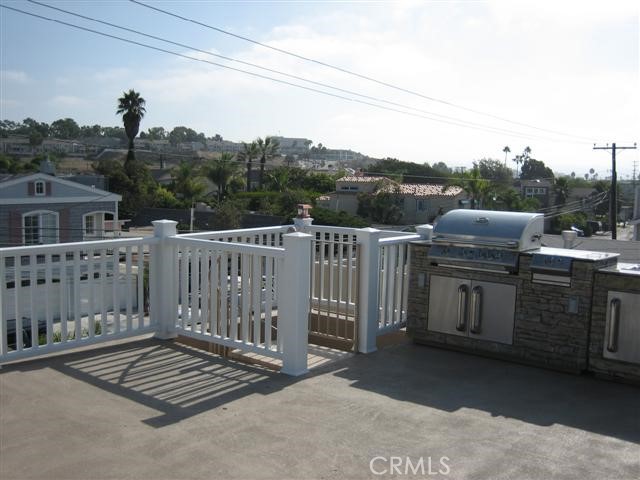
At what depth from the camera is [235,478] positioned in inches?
133

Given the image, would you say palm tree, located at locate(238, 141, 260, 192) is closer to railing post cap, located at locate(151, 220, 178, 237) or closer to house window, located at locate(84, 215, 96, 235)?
house window, located at locate(84, 215, 96, 235)

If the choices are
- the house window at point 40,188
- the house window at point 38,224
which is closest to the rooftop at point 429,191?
the house window at point 38,224

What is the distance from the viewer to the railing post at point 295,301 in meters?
5.12

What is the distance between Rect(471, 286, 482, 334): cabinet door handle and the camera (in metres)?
5.80

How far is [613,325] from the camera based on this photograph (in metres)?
5.06

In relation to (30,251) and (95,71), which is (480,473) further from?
(95,71)

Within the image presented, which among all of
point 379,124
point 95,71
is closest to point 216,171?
point 379,124

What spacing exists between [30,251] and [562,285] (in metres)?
4.51

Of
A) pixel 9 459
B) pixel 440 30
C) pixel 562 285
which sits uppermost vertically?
pixel 440 30

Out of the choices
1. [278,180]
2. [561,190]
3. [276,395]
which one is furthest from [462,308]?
[561,190]

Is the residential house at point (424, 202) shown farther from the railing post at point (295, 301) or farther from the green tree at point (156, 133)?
the green tree at point (156, 133)

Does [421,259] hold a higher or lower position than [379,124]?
lower

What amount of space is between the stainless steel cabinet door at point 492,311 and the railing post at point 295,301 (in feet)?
5.55

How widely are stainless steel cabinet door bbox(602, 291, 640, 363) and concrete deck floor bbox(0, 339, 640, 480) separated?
0.28 m
